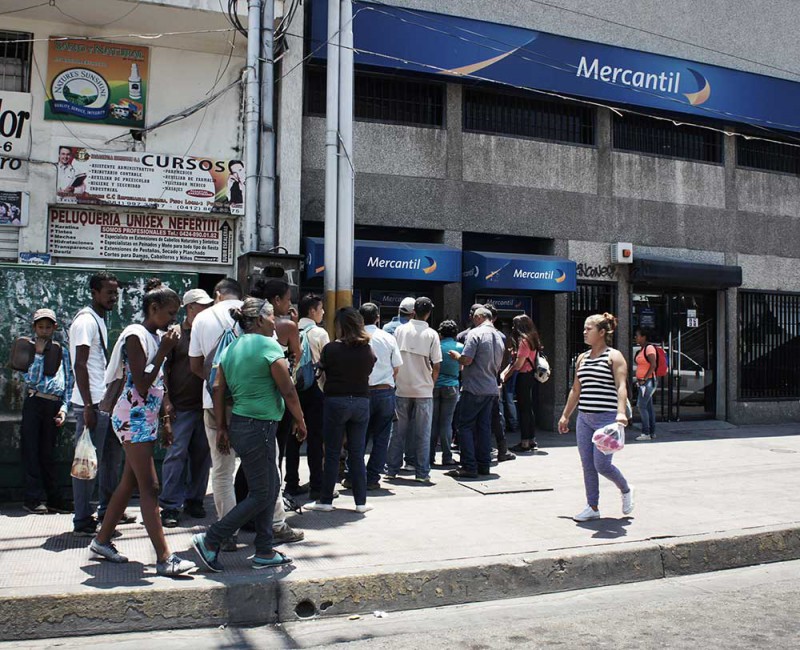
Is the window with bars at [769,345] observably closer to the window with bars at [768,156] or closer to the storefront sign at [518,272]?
the window with bars at [768,156]

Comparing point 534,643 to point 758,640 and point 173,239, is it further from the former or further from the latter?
point 173,239

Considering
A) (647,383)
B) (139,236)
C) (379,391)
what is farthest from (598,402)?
(139,236)

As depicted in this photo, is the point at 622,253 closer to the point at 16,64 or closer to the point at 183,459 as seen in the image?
the point at 183,459

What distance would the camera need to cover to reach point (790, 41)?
52.9 ft

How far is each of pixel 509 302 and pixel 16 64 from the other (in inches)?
329

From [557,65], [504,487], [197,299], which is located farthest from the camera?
[557,65]

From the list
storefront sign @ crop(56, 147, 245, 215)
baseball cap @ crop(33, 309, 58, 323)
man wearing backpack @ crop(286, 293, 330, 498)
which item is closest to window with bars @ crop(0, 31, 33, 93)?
storefront sign @ crop(56, 147, 245, 215)

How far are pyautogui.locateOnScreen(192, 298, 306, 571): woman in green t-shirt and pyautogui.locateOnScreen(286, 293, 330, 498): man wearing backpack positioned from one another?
1952mm

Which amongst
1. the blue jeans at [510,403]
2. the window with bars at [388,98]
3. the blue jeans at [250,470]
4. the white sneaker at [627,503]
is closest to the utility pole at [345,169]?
the window with bars at [388,98]

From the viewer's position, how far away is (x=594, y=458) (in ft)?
22.2

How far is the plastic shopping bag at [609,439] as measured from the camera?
6488 mm

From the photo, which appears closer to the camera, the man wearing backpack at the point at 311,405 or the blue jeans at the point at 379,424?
the man wearing backpack at the point at 311,405

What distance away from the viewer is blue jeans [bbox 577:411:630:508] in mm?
6738

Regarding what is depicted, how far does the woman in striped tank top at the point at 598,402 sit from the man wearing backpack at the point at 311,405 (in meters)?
2.22
